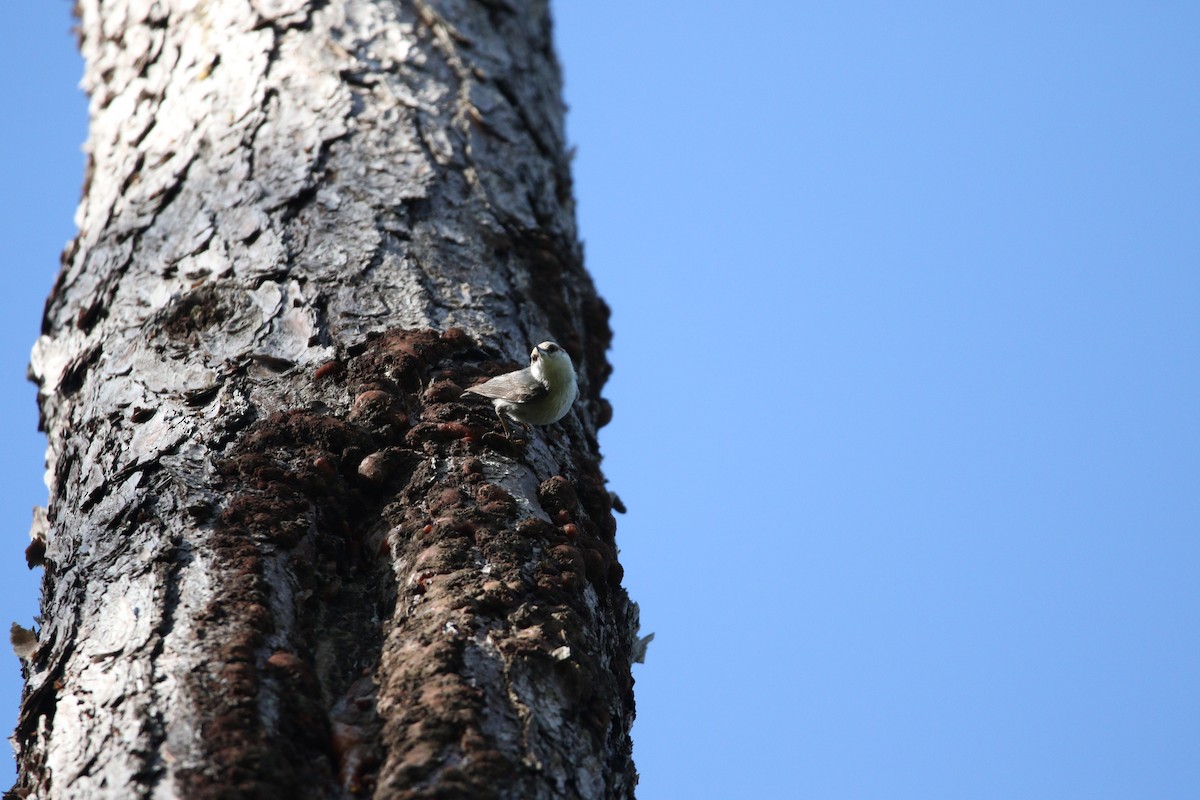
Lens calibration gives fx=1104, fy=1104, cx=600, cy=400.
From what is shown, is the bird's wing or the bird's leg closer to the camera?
the bird's leg

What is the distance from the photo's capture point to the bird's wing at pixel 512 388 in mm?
2559

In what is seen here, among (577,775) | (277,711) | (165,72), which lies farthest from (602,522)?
(165,72)

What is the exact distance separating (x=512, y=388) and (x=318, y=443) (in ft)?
1.59

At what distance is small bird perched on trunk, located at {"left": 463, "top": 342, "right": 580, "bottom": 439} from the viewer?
2533 millimetres

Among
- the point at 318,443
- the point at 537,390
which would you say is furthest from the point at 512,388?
the point at 318,443

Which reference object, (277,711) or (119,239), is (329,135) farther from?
(277,711)

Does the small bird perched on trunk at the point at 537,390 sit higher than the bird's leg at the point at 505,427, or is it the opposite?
the small bird perched on trunk at the point at 537,390

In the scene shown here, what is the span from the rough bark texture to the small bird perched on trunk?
6 centimetres

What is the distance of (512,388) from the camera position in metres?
2.57

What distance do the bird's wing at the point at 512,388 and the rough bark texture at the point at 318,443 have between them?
0.23ft

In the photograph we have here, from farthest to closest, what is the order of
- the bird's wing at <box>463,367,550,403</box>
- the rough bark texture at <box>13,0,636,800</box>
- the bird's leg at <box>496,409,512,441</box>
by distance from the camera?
the bird's wing at <box>463,367,550,403</box> → the bird's leg at <box>496,409,512,441</box> → the rough bark texture at <box>13,0,636,800</box>

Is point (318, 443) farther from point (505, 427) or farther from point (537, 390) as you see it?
point (537, 390)

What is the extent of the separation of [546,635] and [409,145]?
1.79 m

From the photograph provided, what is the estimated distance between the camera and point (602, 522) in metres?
2.51
